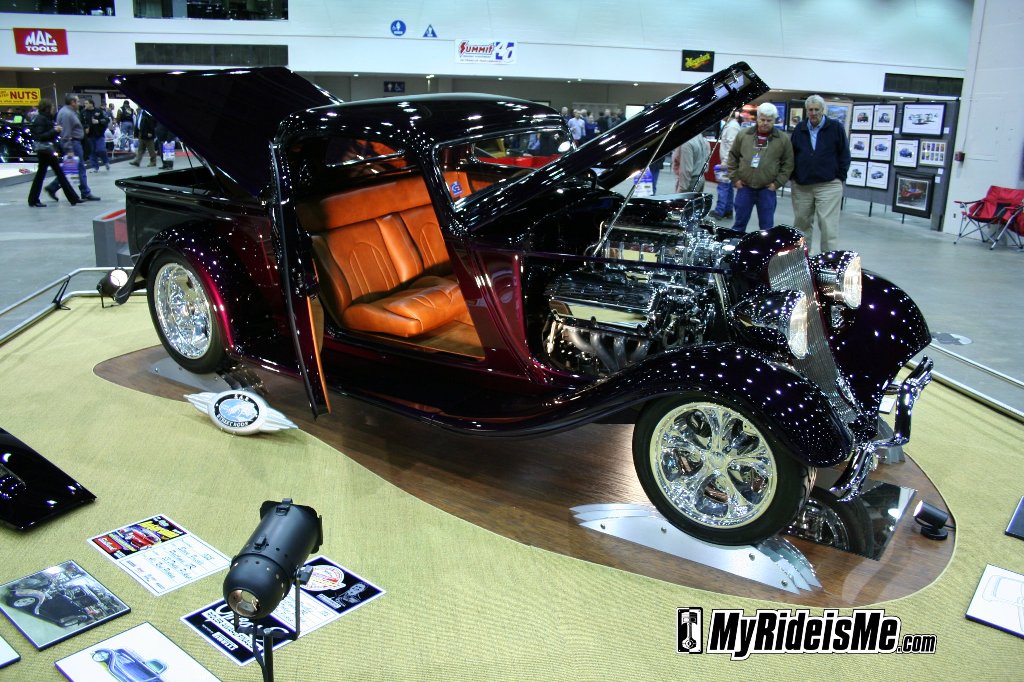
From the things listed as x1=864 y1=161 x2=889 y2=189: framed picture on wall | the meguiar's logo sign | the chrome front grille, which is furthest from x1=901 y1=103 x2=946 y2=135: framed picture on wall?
the meguiar's logo sign

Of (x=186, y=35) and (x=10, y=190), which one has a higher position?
(x=186, y=35)

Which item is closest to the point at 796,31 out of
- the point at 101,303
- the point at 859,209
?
the point at 859,209

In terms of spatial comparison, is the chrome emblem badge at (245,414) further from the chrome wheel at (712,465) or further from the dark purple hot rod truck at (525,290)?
the chrome wheel at (712,465)

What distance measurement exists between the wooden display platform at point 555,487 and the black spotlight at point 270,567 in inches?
54.7

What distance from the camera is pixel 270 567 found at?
6.14ft

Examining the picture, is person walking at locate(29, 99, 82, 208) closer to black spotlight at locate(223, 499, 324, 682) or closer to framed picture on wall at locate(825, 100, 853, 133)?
black spotlight at locate(223, 499, 324, 682)

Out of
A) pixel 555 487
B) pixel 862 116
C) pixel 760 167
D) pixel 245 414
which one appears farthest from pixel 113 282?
pixel 862 116

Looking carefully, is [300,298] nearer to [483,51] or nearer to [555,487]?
[555,487]

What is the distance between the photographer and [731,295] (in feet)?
11.1

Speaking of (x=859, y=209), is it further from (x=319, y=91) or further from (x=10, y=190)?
(x=10, y=190)

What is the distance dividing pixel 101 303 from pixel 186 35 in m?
17.8

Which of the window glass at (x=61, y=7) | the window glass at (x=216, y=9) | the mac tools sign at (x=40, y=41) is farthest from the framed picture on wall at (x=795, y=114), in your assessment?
the mac tools sign at (x=40, y=41)

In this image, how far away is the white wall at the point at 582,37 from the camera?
21500 mm

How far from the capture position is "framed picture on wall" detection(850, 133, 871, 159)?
13680 mm
